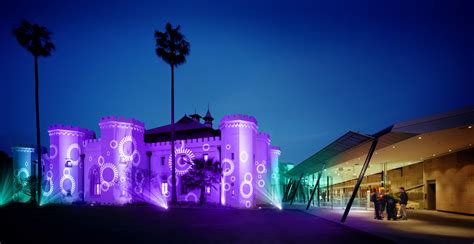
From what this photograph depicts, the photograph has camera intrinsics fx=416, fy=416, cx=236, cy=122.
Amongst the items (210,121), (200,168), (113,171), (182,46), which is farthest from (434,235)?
(210,121)

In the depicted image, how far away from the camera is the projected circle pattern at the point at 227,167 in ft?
125

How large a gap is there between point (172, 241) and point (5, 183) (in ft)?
164

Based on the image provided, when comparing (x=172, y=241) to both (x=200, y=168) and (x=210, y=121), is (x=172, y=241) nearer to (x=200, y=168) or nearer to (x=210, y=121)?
(x=200, y=168)

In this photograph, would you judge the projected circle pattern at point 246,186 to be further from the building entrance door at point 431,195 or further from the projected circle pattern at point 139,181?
the building entrance door at point 431,195

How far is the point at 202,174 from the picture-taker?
3734 centimetres

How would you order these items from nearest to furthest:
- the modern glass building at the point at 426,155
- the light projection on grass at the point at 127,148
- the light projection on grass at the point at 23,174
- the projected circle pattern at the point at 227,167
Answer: the modern glass building at the point at 426,155 < the projected circle pattern at the point at 227,167 < the light projection on grass at the point at 127,148 < the light projection on grass at the point at 23,174

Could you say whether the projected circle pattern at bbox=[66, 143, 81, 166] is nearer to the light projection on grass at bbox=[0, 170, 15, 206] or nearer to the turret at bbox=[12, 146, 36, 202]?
the light projection on grass at bbox=[0, 170, 15, 206]

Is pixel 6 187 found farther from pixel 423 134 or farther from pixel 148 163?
pixel 423 134

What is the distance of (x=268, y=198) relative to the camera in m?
44.1

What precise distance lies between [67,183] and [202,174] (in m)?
16.4

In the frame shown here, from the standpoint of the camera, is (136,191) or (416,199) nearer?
(416,199)

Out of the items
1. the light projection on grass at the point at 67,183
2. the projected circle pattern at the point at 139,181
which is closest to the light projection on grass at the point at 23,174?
the light projection on grass at the point at 67,183

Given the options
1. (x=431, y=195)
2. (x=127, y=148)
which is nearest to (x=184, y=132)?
(x=127, y=148)

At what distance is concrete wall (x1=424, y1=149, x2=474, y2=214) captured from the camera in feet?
65.3
